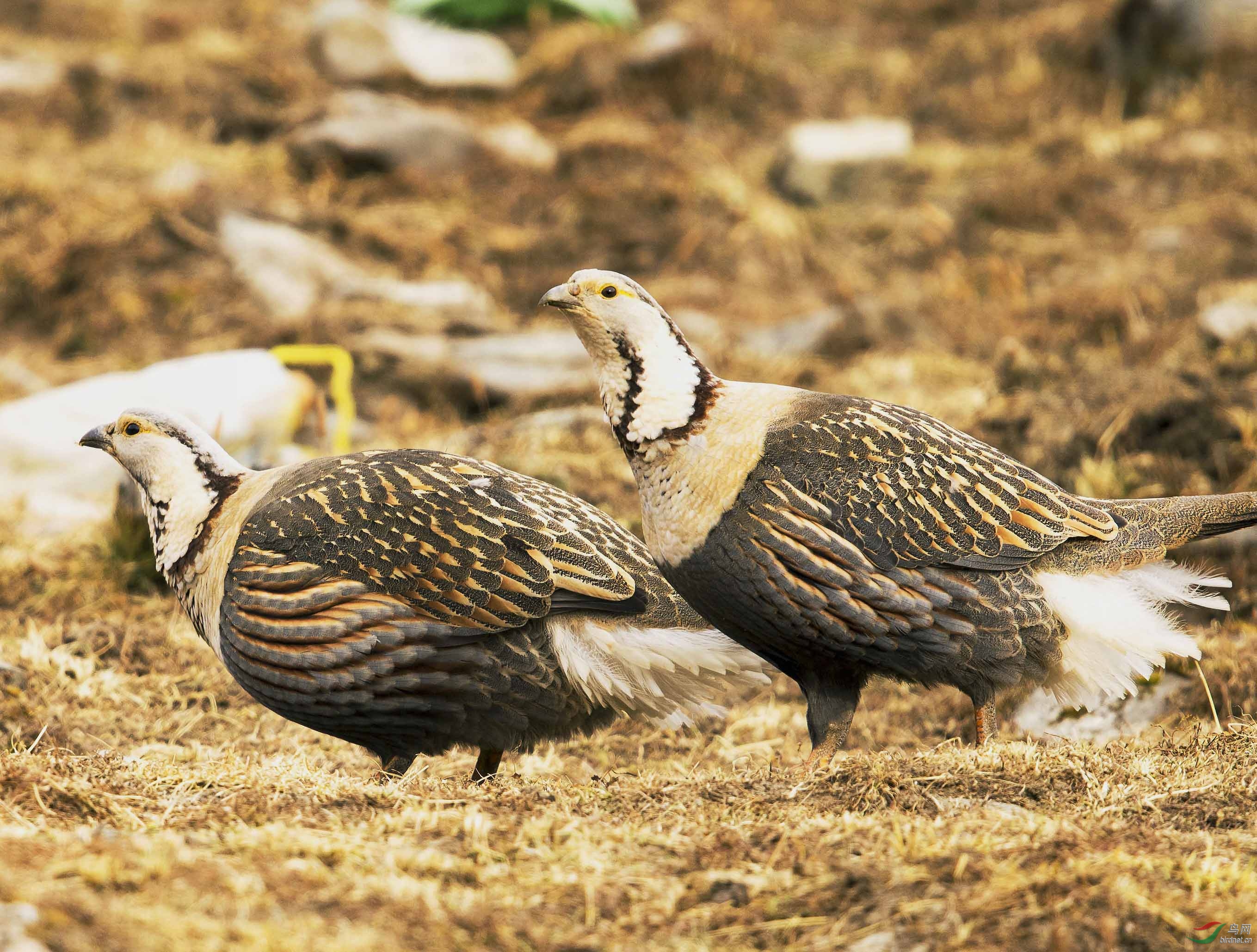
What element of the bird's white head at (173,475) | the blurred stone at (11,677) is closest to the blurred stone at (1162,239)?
the bird's white head at (173,475)

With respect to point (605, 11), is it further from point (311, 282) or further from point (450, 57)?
point (311, 282)

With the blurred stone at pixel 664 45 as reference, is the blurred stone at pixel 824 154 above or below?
below

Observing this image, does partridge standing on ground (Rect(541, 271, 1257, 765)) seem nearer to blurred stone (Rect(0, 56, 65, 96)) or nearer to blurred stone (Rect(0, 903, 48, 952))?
blurred stone (Rect(0, 903, 48, 952))

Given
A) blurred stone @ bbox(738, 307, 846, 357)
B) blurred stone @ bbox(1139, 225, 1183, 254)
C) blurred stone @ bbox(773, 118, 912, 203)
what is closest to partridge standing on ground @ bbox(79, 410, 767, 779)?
blurred stone @ bbox(738, 307, 846, 357)

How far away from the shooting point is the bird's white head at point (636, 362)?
5059mm

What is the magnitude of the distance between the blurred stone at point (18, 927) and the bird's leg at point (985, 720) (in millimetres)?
3121

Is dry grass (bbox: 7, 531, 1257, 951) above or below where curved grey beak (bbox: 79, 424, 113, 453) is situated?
below

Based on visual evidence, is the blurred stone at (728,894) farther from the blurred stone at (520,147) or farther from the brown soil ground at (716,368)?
the blurred stone at (520,147)

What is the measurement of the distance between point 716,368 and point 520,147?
180 inches

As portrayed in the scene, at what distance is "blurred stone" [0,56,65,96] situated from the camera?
563 inches

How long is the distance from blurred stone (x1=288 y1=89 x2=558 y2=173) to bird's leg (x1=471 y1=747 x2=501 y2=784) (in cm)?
906

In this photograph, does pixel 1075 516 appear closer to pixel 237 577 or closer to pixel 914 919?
pixel 914 919

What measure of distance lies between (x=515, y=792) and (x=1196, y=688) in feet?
→ 10.5

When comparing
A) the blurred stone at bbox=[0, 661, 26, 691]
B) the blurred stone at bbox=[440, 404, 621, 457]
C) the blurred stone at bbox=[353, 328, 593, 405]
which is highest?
the blurred stone at bbox=[353, 328, 593, 405]
